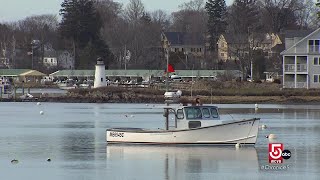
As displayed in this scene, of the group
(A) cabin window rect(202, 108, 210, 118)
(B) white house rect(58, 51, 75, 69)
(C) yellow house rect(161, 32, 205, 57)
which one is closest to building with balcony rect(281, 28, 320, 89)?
(B) white house rect(58, 51, 75, 69)

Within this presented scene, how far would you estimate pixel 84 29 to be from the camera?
14975 cm

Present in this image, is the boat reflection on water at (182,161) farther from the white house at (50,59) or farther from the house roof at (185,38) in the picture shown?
the house roof at (185,38)

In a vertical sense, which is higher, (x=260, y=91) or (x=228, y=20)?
(x=228, y=20)

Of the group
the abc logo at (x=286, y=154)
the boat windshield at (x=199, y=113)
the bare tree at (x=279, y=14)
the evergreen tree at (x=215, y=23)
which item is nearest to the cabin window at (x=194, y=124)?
the boat windshield at (x=199, y=113)

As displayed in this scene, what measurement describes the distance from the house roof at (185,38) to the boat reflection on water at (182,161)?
14011 centimetres

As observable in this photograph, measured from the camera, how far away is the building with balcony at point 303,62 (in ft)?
360

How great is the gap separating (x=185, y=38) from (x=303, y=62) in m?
75.7

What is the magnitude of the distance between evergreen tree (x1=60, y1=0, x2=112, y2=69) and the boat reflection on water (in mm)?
106155

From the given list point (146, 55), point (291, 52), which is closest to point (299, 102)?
point (291, 52)

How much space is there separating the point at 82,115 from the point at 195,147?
33.7m

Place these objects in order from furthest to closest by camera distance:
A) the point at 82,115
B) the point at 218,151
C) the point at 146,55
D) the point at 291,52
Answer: the point at 146,55 < the point at 291,52 < the point at 82,115 < the point at 218,151

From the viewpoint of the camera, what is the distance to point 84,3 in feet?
498

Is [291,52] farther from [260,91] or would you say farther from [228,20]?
[228,20]

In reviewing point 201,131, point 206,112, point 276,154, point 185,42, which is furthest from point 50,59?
point 276,154
